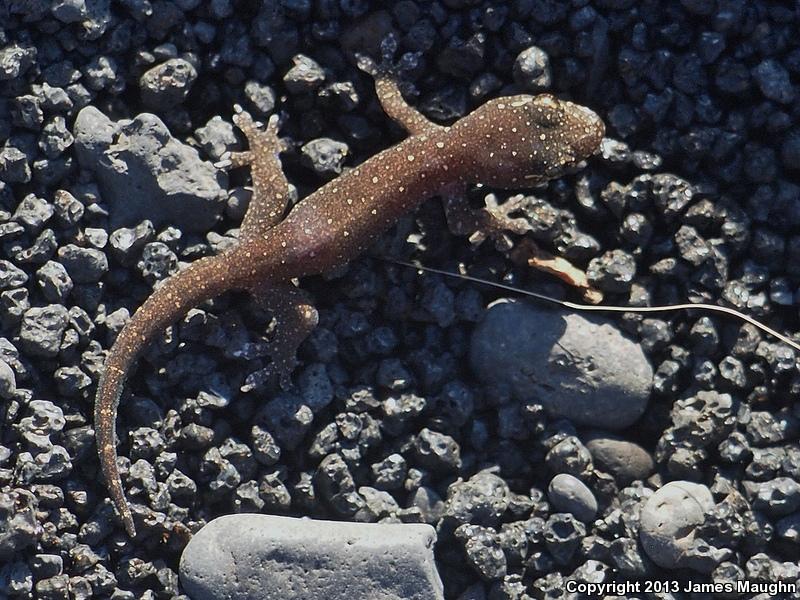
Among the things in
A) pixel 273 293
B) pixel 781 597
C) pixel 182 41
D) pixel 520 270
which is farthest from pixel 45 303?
pixel 781 597

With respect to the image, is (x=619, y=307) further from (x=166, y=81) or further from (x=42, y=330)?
(x=42, y=330)

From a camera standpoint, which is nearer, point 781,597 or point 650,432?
point 781,597

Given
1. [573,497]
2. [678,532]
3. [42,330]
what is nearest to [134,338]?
[42,330]

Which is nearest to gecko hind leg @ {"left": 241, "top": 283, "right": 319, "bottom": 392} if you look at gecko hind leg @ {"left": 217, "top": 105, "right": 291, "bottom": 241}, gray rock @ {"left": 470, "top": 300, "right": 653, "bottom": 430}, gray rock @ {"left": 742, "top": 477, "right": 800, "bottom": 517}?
gecko hind leg @ {"left": 217, "top": 105, "right": 291, "bottom": 241}

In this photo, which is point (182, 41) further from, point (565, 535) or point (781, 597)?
point (781, 597)

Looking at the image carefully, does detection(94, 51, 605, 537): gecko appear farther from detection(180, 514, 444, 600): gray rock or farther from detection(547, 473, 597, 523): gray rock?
detection(547, 473, 597, 523): gray rock

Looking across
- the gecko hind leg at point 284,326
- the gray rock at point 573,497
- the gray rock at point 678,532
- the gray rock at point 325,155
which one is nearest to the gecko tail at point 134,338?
the gecko hind leg at point 284,326

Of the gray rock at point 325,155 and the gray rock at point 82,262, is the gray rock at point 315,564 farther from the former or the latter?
the gray rock at point 325,155
